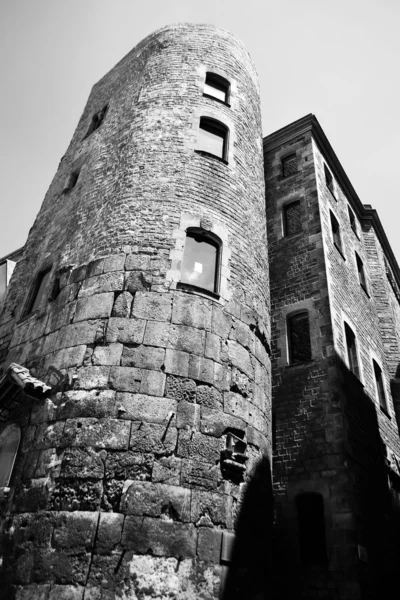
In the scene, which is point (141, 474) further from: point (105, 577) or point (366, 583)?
point (366, 583)

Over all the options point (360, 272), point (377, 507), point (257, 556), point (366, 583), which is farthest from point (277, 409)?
point (360, 272)

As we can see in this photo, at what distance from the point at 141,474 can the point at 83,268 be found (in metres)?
3.69

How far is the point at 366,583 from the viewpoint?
8688 millimetres

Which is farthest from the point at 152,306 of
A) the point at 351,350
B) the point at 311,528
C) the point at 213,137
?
the point at 351,350

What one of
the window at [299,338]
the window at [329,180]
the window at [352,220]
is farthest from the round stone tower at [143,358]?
the window at [352,220]

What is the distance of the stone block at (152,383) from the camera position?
250 inches

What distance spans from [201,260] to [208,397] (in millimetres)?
2529

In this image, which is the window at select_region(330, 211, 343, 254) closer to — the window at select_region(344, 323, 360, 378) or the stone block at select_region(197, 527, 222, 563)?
the window at select_region(344, 323, 360, 378)

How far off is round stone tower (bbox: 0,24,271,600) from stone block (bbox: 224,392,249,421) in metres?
0.02

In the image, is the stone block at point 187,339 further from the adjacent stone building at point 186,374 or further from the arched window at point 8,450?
the arched window at point 8,450

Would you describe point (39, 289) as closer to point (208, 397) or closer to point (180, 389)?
point (180, 389)

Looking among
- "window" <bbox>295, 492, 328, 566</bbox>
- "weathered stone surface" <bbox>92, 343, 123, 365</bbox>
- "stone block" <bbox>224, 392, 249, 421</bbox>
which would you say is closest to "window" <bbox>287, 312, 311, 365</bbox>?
"window" <bbox>295, 492, 328, 566</bbox>

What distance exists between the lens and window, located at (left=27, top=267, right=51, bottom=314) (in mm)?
9000

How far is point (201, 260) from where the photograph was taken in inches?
319
